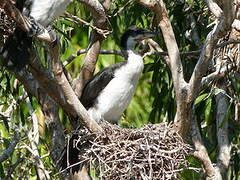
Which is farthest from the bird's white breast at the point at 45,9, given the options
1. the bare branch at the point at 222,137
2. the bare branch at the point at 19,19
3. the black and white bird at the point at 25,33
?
the bare branch at the point at 222,137

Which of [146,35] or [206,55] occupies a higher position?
[146,35]

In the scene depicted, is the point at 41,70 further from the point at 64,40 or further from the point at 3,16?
the point at 64,40

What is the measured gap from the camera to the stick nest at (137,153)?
597cm

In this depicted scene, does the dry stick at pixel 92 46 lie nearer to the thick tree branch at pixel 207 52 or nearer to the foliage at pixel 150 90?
the foliage at pixel 150 90

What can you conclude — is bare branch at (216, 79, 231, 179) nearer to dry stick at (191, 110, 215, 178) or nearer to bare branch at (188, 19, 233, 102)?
dry stick at (191, 110, 215, 178)

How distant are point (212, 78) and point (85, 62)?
102 cm

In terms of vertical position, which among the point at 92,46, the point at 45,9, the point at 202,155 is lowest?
the point at 202,155

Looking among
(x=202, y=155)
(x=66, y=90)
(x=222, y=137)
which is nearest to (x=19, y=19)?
(x=66, y=90)

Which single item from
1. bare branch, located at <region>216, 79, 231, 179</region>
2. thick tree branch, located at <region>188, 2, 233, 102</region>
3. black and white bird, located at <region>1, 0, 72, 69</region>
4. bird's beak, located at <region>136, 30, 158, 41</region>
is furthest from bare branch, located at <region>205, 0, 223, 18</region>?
bare branch, located at <region>216, 79, 231, 179</region>

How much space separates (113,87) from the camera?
23.0ft

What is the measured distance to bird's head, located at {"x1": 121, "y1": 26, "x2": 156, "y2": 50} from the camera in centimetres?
716

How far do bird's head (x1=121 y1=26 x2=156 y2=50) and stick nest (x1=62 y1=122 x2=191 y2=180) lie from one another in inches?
45.7

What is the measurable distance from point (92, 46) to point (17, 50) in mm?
1032

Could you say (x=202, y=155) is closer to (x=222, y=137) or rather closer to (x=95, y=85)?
(x=222, y=137)
